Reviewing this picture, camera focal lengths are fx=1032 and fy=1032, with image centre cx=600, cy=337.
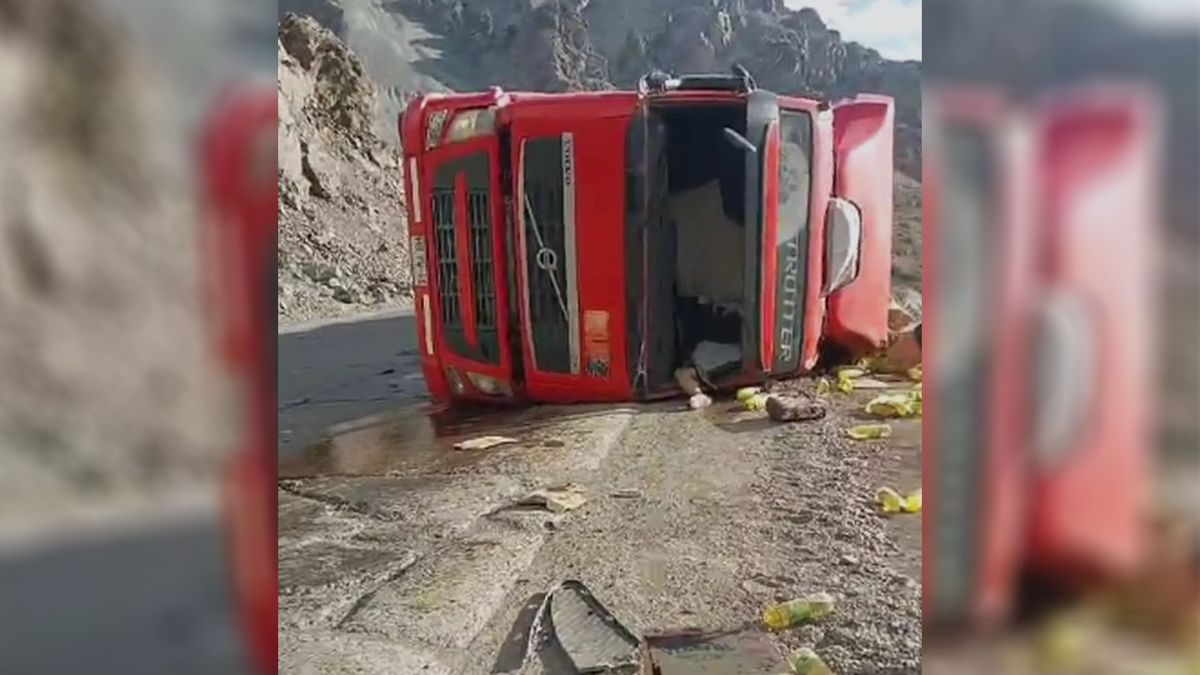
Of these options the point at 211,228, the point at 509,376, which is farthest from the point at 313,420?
the point at 211,228

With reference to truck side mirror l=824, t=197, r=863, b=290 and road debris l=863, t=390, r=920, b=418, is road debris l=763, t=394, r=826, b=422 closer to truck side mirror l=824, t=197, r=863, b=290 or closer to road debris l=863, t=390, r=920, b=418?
road debris l=863, t=390, r=920, b=418

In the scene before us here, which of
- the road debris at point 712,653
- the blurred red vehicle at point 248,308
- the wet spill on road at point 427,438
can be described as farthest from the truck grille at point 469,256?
the blurred red vehicle at point 248,308

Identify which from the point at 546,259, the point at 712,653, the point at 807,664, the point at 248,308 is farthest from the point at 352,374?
the point at 248,308

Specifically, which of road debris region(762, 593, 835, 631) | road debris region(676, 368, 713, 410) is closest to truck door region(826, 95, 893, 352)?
road debris region(676, 368, 713, 410)

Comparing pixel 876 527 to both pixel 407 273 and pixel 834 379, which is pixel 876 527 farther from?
pixel 407 273

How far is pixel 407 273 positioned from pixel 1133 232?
2.38 meters

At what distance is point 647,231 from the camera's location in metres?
2.09

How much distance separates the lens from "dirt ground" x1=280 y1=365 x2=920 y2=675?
55.7 inches

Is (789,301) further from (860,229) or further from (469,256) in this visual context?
(469,256)

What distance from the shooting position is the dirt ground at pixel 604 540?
1.41m

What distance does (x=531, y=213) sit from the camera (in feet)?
6.81

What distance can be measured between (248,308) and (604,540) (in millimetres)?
1267

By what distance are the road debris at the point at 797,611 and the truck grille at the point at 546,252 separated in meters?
0.84

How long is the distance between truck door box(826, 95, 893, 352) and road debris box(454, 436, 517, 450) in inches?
28.2
